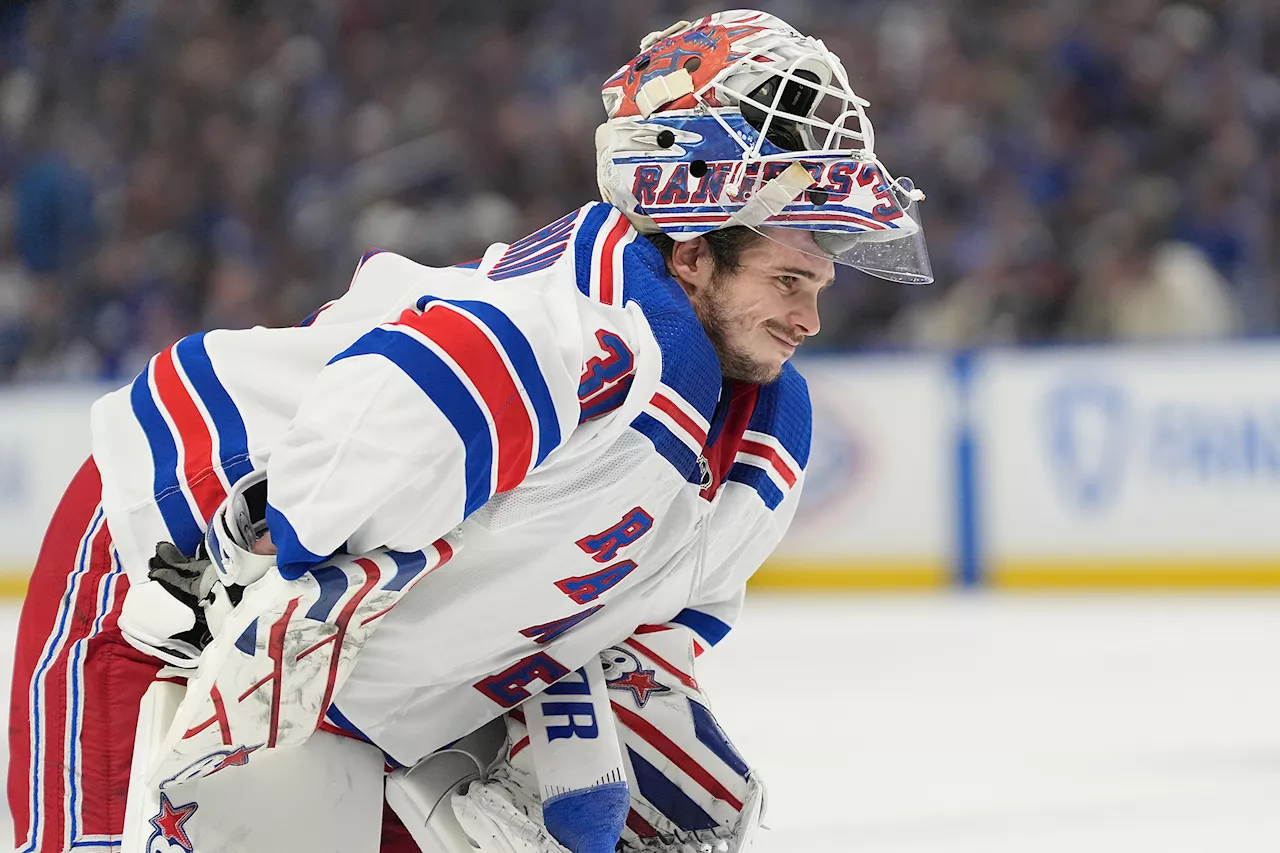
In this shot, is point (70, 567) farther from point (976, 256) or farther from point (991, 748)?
point (976, 256)

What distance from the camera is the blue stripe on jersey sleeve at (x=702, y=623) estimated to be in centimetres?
202

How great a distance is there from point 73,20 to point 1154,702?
5.40 metres

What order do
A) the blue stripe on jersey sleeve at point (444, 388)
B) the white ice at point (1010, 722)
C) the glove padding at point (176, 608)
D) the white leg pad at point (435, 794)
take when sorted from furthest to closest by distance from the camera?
the white ice at point (1010, 722) < the white leg pad at point (435, 794) < the glove padding at point (176, 608) < the blue stripe on jersey sleeve at point (444, 388)

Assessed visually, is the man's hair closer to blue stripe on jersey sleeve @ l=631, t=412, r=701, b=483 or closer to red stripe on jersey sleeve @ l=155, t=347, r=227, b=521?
blue stripe on jersey sleeve @ l=631, t=412, r=701, b=483

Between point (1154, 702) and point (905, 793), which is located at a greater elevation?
point (905, 793)

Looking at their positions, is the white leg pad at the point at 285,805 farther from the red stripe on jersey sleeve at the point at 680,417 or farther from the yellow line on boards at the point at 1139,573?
the yellow line on boards at the point at 1139,573

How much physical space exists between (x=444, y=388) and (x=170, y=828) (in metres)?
0.57

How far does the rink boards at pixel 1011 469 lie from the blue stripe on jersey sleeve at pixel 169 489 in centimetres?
428

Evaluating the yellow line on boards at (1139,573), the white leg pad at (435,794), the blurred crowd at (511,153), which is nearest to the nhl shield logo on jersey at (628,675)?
the white leg pad at (435,794)

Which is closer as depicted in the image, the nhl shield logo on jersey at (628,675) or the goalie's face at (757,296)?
the goalie's face at (757,296)

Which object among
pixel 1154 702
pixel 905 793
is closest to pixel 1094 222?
pixel 1154 702

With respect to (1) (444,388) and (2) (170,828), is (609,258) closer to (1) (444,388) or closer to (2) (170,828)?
(1) (444,388)

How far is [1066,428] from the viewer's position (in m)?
5.82

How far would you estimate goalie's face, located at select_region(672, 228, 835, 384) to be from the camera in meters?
1.73
